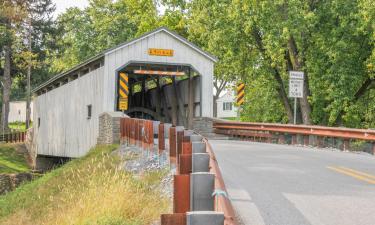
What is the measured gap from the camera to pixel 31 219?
12883 mm

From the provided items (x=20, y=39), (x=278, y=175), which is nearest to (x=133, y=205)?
(x=278, y=175)

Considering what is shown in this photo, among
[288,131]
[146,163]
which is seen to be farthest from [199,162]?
[288,131]

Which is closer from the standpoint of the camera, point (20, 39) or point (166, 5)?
point (166, 5)

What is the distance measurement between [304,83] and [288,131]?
702cm

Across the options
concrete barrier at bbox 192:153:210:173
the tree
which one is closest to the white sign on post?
concrete barrier at bbox 192:153:210:173

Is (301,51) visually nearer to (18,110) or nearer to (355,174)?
(355,174)

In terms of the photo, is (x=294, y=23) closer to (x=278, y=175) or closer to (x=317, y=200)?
(x=278, y=175)

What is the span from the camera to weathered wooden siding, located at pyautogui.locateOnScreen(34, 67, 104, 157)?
22516 millimetres

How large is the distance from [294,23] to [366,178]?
15882 millimetres

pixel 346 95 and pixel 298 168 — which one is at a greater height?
pixel 346 95

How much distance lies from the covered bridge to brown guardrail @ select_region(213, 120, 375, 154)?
3.75 ft

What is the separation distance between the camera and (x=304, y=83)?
26375 millimetres

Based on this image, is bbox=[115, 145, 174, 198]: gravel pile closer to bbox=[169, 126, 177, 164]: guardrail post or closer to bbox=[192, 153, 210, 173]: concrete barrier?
bbox=[169, 126, 177, 164]: guardrail post

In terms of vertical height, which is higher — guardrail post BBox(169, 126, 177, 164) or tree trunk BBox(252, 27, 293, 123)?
tree trunk BBox(252, 27, 293, 123)
